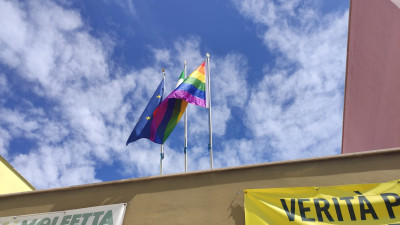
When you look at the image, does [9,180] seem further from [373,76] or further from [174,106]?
[373,76]

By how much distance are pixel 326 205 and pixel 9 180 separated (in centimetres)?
890

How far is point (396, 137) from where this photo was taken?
25.0 feet

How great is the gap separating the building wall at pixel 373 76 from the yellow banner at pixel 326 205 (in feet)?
11.7

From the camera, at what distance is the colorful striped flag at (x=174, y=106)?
26.1ft

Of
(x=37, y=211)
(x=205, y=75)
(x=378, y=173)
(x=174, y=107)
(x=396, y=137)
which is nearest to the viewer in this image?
(x=378, y=173)

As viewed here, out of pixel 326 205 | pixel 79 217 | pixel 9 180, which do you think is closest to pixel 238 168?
pixel 326 205

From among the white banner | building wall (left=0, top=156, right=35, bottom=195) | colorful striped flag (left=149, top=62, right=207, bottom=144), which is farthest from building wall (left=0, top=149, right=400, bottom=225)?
building wall (left=0, top=156, right=35, bottom=195)

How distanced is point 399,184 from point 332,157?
99 centimetres

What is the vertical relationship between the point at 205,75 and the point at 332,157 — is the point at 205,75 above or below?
above

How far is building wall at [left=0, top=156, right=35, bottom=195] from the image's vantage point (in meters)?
9.21

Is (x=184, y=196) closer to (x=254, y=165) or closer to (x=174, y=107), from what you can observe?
(x=254, y=165)

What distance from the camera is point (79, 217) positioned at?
568 centimetres

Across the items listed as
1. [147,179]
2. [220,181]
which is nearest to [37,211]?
[147,179]

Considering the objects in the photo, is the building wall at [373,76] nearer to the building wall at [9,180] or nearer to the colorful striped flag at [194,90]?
the colorful striped flag at [194,90]
